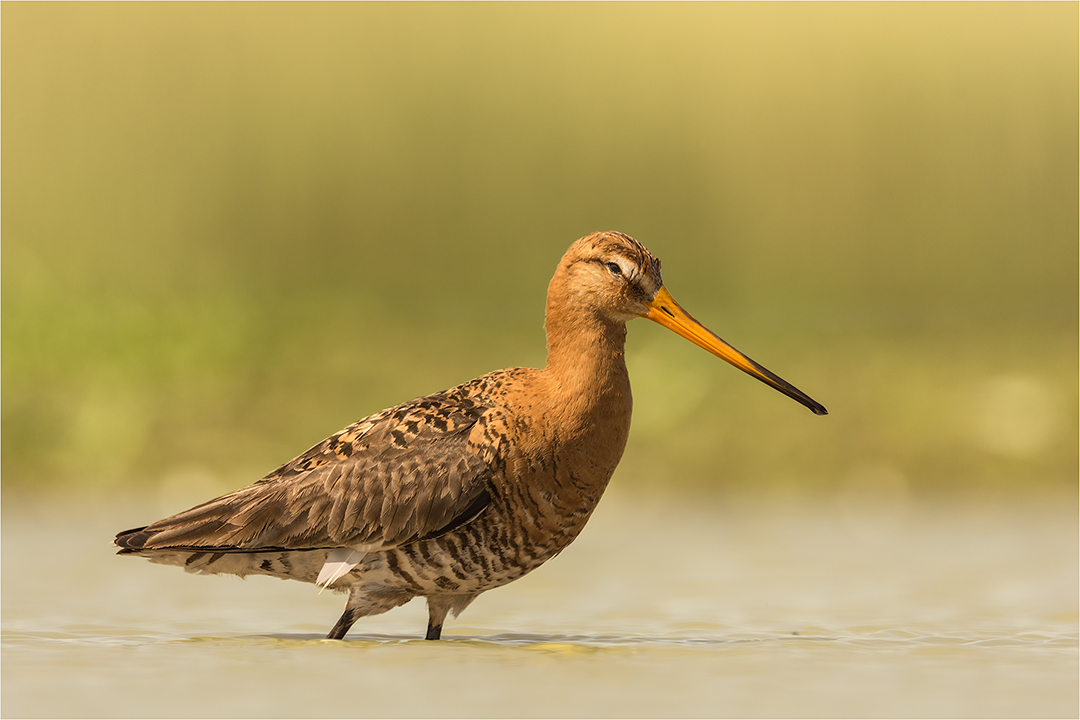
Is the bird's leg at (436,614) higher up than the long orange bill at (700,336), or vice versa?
the long orange bill at (700,336)

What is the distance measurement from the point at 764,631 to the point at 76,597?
4.57m

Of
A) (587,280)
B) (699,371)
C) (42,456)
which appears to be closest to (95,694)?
(587,280)

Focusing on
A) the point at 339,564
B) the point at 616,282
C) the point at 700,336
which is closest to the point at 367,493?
the point at 339,564

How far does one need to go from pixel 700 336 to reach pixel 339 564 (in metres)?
2.52

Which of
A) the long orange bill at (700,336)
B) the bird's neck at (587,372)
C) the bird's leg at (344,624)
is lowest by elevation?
the bird's leg at (344,624)

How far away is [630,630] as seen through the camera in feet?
30.4

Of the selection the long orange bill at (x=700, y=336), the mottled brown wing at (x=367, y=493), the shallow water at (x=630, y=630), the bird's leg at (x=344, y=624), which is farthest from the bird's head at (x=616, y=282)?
the bird's leg at (x=344, y=624)

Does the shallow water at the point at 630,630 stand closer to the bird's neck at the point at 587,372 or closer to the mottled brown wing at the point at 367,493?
the mottled brown wing at the point at 367,493

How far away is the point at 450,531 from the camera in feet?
27.5

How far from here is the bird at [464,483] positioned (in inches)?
330

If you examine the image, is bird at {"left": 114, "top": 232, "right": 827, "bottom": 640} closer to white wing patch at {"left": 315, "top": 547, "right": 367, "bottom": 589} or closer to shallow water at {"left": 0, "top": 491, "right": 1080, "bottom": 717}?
white wing patch at {"left": 315, "top": 547, "right": 367, "bottom": 589}

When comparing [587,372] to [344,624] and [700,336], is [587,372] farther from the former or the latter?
[344,624]

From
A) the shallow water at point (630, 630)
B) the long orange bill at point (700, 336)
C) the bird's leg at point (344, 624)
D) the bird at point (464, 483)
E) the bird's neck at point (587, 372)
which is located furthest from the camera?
the long orange bill at point (700, 336)

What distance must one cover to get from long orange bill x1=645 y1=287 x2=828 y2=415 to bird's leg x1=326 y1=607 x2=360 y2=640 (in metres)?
2.44
